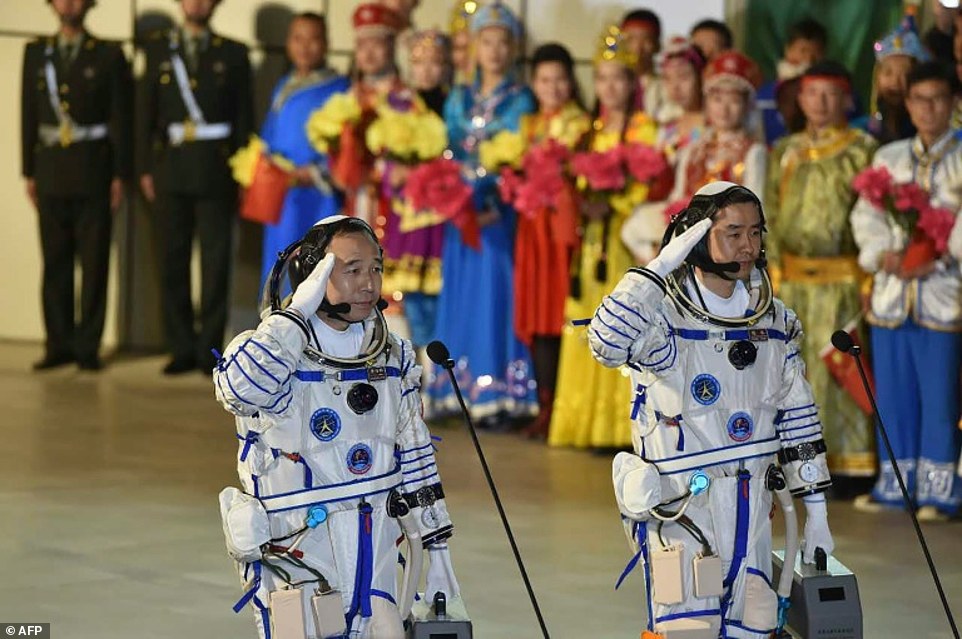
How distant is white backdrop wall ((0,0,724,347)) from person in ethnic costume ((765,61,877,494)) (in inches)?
146

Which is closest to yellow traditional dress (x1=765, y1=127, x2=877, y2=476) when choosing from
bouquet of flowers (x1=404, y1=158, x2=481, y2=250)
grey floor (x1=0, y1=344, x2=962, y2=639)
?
grey floor (x1=0, y1=344, x2=962, y2=639)

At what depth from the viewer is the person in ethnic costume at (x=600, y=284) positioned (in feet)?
30.5

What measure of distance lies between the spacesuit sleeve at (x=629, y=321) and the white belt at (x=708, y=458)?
30cm

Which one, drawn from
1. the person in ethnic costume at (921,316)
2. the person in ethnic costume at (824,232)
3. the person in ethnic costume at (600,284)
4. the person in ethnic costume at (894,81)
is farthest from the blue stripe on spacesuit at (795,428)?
the person in ethnic costume at (600,284)

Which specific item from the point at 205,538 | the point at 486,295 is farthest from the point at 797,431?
the point at 486,295

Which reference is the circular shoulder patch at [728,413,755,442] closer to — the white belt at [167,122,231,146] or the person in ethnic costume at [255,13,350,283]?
the person in ethnic costume at [255,13,350,283]

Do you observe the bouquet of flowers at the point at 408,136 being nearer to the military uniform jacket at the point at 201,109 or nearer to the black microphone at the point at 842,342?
the military uniform jacket at the point at 201,109

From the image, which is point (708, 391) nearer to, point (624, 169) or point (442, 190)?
point (624, 169)

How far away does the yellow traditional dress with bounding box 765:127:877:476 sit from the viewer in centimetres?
816

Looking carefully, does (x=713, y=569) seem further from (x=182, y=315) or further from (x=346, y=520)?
(x=182, y=315)

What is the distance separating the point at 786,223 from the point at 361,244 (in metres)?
3.86

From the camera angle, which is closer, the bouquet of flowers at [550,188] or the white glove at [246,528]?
the white glove at [246,528]

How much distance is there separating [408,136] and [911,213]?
288 centimetres

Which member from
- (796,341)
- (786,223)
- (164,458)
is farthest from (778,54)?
(796,341)
